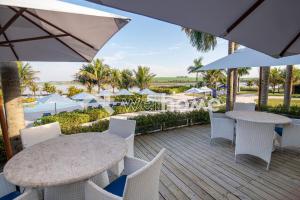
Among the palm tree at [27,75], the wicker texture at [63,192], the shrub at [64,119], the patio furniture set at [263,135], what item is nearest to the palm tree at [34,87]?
the palm tree at [27,75]

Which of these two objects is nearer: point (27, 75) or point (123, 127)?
point (123, 127)

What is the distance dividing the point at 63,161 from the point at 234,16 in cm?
217

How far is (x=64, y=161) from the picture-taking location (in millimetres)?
1887

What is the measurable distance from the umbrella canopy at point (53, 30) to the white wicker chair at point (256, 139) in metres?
2.90

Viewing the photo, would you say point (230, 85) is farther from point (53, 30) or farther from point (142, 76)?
point (142, 76)

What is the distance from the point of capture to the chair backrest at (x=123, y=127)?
3.22m

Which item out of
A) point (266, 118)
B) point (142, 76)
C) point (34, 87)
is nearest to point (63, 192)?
point (266, 118)

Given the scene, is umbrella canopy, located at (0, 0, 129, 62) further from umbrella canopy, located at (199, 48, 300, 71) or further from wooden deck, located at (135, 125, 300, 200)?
umbrella canopy, located at (199, 48, 300, 71)

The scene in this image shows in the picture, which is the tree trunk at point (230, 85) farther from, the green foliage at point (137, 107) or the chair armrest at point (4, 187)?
the green foliage at point (137, 107)

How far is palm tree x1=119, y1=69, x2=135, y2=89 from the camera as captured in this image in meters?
29.2

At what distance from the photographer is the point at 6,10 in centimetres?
223

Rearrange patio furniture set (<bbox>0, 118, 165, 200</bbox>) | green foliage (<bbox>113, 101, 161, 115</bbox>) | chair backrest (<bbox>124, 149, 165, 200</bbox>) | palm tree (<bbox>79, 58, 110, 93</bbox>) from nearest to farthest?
chair backrest (<bbox>124, 149, 165, 200</bbox>) < patio furniture set (<bbox>0, 118, 165, 200</bbox>) < green foliage (<bbox>113, 101, 161, 115</bbox>) < palm tree (<bbox>79, 58, 110, 93</bbox>)

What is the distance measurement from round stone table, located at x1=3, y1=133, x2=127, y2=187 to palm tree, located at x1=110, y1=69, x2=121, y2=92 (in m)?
26.4

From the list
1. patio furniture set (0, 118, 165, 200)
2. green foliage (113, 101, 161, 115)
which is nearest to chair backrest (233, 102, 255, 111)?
patio furniture set (0, 118, 165, 200)
